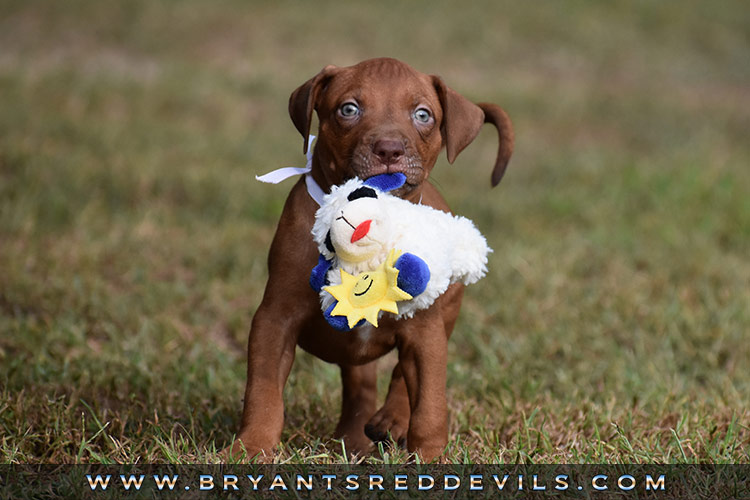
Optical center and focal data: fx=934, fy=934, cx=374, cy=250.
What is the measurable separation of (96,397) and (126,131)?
5519 millimetres

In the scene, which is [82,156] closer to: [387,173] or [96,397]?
[96,397]

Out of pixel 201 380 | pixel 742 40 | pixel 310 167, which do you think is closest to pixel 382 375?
pixel 201 380

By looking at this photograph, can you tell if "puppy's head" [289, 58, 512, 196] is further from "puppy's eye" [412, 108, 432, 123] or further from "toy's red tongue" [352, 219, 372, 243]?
"toy's red tongue" [352, 219, 372, 243]

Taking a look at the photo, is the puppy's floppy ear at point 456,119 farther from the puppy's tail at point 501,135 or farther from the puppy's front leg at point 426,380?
the puppy's front leg at point 426,380

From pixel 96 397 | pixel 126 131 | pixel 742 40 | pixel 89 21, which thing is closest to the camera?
pixel 96 397

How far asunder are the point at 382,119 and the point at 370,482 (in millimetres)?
1167

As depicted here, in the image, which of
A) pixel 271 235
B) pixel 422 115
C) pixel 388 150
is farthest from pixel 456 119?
pixel 271 235

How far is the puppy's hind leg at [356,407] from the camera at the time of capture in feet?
12.0

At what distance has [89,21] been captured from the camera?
43.5 ft

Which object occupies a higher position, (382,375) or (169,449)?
(169,449)

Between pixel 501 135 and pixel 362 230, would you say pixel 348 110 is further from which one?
pixel 501 135

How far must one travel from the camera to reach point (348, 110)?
10.3 ft

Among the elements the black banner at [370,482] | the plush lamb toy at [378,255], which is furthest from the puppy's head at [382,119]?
the black banner at [370,482]

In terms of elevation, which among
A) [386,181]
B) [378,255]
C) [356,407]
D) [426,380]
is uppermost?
[386,181]
